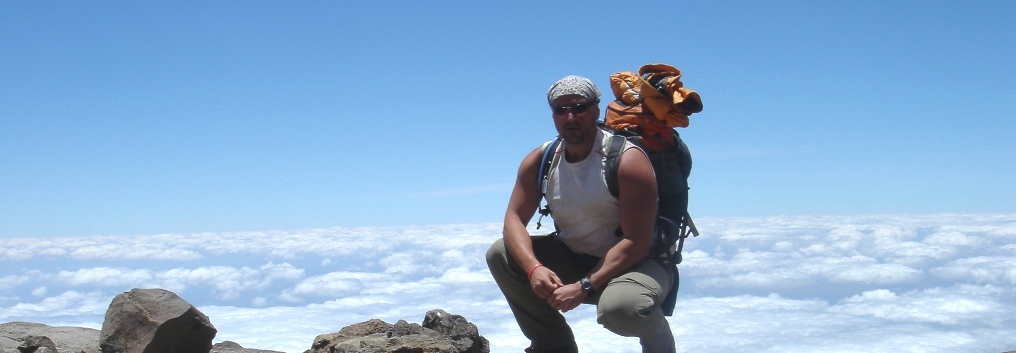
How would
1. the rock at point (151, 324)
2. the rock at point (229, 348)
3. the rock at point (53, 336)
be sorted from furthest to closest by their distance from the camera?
1. the rock at point (229, 348)
2. the rock at point (53, 336)
3. the rock at point (151, 324)

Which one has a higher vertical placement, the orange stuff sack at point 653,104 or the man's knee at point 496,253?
the orange stuff sack at point 653,104

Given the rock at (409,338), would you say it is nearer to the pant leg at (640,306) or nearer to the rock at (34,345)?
the pant leg at (640,306)

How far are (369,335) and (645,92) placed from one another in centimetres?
331

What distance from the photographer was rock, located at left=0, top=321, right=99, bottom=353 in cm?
804

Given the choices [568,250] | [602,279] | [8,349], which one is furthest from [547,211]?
[8,349]

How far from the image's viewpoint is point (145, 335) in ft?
22.1

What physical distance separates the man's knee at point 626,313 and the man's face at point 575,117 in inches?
47.6

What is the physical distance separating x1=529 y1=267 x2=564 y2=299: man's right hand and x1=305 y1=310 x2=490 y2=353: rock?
1054 millimetres

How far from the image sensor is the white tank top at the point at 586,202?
19.4ft

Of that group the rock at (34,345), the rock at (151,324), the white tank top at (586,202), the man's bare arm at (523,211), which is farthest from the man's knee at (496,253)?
the rock at (34,345)

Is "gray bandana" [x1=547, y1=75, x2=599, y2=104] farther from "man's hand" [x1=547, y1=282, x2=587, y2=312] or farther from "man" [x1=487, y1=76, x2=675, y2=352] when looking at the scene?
"man's hand" [x1=547, y1=282, x2=587, y2=312]

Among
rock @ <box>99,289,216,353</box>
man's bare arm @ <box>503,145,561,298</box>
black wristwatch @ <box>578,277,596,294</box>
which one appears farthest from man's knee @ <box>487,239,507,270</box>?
rock @ <box>99,289,216,353</box>

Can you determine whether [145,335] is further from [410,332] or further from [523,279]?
[523,279]

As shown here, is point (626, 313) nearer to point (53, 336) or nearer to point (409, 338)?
point (409, 338)
